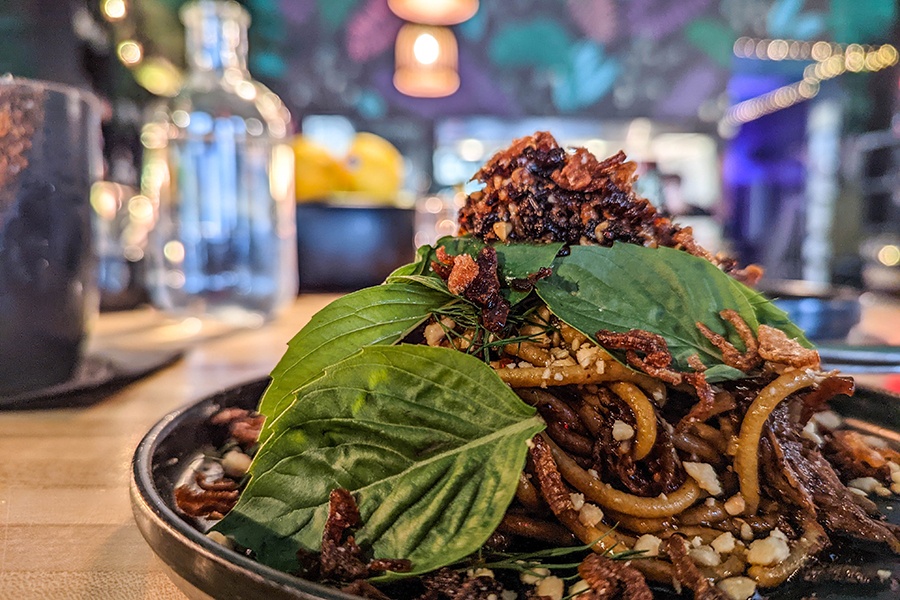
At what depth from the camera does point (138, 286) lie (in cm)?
246

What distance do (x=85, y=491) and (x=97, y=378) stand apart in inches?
19.8

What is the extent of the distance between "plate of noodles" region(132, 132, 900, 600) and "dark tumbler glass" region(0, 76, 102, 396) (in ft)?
1.53

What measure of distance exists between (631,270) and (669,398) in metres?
0.16

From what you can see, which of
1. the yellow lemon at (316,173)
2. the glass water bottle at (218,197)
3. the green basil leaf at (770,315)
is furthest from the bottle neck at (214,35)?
the green basil leaf at (770,315)

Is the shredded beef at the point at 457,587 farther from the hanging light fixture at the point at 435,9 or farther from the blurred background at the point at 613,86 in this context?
the hanging light fixture at the point at 435,9

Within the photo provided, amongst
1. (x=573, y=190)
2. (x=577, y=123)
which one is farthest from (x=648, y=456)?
(x=577, y=123)

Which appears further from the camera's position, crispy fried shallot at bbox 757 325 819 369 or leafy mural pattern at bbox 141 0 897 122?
leafy mural pattern at bbox 141 0 897 122

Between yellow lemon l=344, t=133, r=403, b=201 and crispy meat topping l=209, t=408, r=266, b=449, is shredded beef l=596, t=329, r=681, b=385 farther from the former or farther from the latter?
yellow lemon l=344, t=133, r=403, b=201

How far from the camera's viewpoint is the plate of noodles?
446 millimetres

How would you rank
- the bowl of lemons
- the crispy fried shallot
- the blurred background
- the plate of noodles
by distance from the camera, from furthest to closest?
the blurred background, the bowl of lemons, the crispy fried shallot, the plate of noodles

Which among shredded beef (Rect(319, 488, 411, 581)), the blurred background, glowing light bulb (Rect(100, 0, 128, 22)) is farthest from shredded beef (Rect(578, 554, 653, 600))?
the blurred background

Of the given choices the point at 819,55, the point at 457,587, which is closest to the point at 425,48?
the point at 819,55

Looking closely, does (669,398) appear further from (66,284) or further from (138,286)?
(138,286)

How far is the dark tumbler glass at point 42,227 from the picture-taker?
3.02 feet
